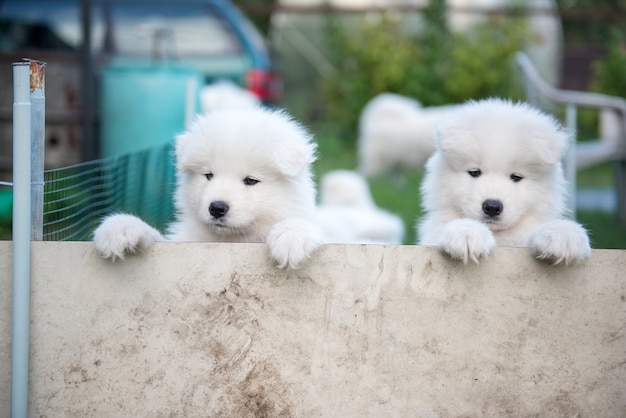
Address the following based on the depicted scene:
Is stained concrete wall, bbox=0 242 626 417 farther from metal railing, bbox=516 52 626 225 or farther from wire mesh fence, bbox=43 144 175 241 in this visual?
metal railing, bbox=516 52 626 225

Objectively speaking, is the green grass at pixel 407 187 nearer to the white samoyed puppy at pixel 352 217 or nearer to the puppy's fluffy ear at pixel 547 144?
the white samoyed puppy at pixel 352 217

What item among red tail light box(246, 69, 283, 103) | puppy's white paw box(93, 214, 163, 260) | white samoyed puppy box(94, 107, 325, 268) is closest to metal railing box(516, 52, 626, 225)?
red tail light box(246, 69, 283, 103)

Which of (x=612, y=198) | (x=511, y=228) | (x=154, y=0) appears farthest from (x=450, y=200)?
(x=612, y=198)

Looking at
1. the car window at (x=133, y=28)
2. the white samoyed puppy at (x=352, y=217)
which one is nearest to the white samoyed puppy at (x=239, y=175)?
the white samoyed puppy at (x=352, y=217)

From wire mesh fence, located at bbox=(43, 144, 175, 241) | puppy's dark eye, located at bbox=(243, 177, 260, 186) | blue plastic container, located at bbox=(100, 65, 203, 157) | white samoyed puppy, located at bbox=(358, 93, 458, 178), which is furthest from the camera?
white samoyed puppy, located at bbox=(358, 93, 458, 178)

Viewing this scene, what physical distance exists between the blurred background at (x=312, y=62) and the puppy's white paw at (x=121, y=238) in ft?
10.5

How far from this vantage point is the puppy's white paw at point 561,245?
3246mm

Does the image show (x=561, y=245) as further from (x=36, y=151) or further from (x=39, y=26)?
(x=39, y=26)

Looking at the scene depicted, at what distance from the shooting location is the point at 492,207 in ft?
12.5

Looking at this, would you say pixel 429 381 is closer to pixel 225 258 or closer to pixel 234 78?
pixel 225 258

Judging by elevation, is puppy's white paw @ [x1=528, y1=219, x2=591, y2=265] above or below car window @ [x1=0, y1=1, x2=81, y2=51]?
below

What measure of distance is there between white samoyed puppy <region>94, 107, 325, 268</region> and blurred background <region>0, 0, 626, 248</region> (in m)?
2.85

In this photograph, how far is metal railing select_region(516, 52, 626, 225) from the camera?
7.29 meters

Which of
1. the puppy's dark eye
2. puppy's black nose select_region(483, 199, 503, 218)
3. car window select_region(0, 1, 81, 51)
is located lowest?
puppy's black nose select_region(483, 199, 503, 218)
